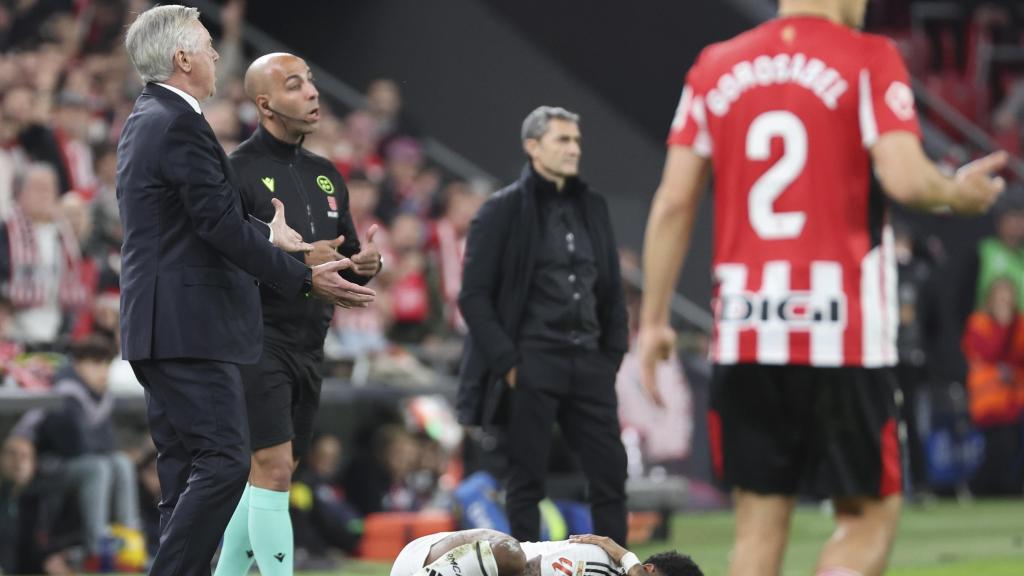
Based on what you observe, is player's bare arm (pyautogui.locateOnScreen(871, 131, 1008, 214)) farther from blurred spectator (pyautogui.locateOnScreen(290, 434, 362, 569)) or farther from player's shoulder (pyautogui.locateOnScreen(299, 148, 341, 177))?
blurred spectator (pyautogui.locateOnScreen(290, 434, 362, 569))

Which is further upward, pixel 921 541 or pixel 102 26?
pixel 102 26

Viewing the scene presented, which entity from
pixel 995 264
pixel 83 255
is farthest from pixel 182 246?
pixel 995 264

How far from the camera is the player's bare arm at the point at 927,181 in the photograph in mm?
4551

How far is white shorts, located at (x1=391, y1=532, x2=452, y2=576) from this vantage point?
265 inches

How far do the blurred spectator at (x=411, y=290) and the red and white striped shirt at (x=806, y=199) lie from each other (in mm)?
9762

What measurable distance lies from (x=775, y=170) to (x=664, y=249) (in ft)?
1.32

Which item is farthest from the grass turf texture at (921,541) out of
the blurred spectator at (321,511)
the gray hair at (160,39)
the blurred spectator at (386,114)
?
the blurred spectator at (386,114)

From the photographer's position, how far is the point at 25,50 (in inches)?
561

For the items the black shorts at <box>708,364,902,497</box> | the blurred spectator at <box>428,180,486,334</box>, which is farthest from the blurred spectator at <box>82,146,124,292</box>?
the black shorts at <box>708,364,902,497</box>

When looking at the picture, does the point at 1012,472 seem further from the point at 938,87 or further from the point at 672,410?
the point at 938,87

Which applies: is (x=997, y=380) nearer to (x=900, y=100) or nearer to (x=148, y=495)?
(x=148, y=495)

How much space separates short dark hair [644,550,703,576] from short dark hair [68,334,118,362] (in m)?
5.23

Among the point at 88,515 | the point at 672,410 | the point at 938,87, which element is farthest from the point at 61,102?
the point at 938,87

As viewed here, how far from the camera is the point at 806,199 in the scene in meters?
4.83
